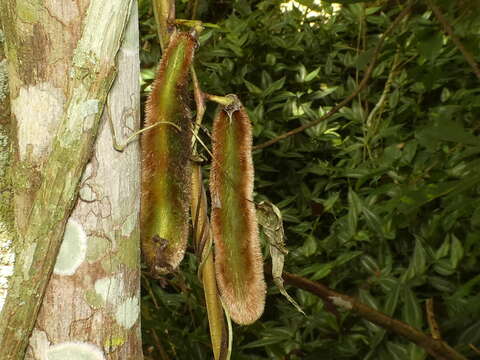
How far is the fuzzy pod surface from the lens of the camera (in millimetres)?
743

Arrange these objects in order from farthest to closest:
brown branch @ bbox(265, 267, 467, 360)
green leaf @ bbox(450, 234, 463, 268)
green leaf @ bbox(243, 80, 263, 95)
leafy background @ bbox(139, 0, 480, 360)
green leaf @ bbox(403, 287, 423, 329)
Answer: green leaf @ bbox(243, 80, 263, 95) → green leaf @ bbox(450, 234, 463, 268) → leafy background @ bbox(139, 0, 480, 360) → green leaf @ bbox(403, 287, 423, 329) → brown branch @ bbox(265, 267, 467, 360)

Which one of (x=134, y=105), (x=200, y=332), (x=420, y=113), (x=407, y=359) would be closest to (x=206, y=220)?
A: (x=134, y=105)

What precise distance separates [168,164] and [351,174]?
1259 mm

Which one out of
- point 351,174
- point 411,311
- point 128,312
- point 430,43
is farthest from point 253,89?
point 128,312

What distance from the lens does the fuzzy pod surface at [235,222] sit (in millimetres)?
743

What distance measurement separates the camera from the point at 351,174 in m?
1.89

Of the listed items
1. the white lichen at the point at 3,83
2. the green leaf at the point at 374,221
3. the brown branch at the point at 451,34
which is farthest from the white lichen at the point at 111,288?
the green leaf at the point at 374,221

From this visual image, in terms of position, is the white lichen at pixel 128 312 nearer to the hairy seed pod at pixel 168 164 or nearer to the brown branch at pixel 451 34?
the hairy seed pod at pixel 168 164

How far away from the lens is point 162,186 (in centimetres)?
70

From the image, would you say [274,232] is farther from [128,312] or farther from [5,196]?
[5,196]

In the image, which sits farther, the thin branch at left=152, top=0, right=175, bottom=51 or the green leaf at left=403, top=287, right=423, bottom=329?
the green leaf at left=403, top=287, right=423, bottom=329

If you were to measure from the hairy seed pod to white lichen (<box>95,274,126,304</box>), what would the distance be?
0.14ft

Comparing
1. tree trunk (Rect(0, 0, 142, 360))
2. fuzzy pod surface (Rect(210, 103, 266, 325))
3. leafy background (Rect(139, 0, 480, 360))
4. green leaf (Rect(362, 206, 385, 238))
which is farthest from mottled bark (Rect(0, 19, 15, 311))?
green leaf (Rect(362, 206, 385, 238))

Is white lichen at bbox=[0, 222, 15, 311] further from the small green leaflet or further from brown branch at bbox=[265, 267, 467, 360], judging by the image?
brown branch at bbox=[265, 267, 467, 360]
